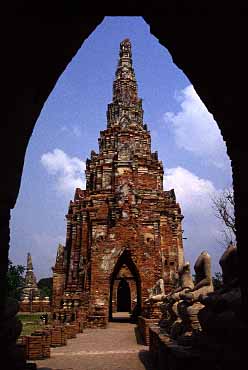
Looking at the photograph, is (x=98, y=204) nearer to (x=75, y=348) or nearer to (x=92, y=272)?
(x=92, y=272)

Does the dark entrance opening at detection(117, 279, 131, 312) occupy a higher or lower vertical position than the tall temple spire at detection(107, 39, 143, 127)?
lower

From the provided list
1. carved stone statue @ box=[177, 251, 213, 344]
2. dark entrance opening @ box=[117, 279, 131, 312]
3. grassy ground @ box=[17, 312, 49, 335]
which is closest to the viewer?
carved stone statue @ box=[177, 251, 213, 344]

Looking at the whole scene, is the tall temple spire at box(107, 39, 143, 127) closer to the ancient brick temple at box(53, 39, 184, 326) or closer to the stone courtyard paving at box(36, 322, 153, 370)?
the ancient brick temple at box(53, 39, 184, 326)

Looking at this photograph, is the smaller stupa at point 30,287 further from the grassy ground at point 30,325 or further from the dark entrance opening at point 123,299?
the grassy ground at point 30,325

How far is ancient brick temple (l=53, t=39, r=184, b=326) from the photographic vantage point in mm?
15297

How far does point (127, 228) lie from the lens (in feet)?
52.2

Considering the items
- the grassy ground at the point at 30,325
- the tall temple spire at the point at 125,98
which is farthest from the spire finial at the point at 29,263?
the tall temple spire at the point at 125,98

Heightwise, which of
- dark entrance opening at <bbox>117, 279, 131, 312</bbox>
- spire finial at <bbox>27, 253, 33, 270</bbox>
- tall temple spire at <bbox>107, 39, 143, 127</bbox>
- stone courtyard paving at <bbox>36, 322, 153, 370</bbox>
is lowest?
stone courtyard paving at <bbox>36, 322, 153, 370</bbox>

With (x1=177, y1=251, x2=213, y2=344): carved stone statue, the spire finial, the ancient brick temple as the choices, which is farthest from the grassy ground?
the spire finial

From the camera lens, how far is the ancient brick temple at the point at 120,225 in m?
15.3

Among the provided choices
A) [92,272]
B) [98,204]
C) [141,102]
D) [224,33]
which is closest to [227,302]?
[224,33]

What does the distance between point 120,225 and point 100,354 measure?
7891 mm

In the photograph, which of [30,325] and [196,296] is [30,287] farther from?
[196,296]

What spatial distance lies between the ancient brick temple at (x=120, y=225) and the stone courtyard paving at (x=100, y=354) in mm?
3381
